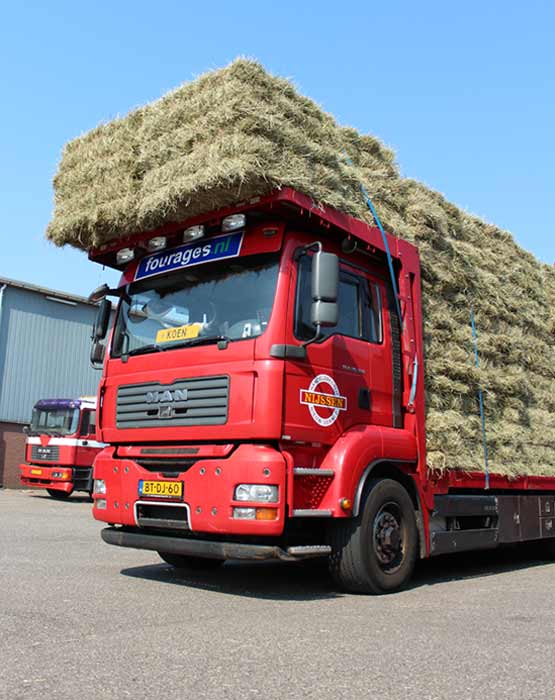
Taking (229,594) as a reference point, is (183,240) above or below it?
above

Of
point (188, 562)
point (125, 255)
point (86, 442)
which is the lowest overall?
point (188, 562)

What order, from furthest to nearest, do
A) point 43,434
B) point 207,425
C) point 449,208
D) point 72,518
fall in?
point 43,434 < point 72,518 < point 449,208 < point 207,425

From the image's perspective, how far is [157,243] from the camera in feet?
24.4

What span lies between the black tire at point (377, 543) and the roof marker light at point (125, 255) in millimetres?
3331

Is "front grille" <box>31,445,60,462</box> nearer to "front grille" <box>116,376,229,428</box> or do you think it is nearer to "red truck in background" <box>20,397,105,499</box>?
"red truck in background" <box>20,397,105,499</box>

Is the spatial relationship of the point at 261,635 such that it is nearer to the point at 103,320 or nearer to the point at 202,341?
the point at 202,341

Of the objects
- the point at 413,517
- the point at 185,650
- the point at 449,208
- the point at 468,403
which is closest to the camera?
the point at 185,650

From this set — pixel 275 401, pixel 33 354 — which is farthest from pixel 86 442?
pixel 275 401

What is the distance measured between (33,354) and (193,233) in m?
22.1

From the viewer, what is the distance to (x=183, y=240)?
7215 mm

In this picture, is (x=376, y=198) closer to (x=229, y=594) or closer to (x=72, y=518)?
(x=229, y=594)

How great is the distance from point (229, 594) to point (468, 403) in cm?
338

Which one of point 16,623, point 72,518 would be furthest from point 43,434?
point 16,623

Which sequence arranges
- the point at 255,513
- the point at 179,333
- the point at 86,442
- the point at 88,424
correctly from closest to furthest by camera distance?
the point at 255,513
the point at 179,333
the point at 86,442
the point at 88,424
